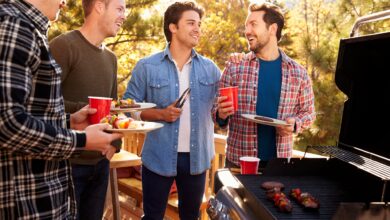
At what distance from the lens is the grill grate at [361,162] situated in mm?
1501

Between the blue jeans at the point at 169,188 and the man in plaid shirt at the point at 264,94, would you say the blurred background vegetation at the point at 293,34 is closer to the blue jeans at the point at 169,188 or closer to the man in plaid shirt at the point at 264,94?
the blue jeans at the point at 169,188

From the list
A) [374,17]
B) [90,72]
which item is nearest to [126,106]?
[90,72]

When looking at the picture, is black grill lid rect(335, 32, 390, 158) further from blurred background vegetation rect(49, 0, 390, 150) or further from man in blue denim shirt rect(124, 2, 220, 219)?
blurred background vegetation rect(49, 0, 390, 150)

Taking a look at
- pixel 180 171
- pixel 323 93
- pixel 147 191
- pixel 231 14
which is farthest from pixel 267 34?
pixel 231 14

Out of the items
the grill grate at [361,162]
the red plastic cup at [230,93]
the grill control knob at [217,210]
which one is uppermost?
the red plastic cup at [230,93]

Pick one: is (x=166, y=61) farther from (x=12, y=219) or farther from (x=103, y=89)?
(x=12, y=219)

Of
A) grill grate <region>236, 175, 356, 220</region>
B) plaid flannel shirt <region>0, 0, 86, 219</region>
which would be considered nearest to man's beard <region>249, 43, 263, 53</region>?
grill grate <region>236, 175, 356, 220</region>

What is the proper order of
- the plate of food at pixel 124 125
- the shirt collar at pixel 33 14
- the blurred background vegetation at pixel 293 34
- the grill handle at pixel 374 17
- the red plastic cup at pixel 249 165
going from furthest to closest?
the blurred background vegetation at pixel 293 34 < the red plastic cup at pixel 249 165 < the grill handle at pixel 374 17 < the plate of food at pixel 124 125 < the shirt collar at pixel 33 14

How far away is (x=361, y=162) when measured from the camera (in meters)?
1.73

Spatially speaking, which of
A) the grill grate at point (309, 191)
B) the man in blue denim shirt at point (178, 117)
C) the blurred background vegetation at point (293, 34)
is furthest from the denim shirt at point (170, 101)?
the blurred background vegetation at point (293, 34)

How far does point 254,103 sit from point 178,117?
518 millimetres

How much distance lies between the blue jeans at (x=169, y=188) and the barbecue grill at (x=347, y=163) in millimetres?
701

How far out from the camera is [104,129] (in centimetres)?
154

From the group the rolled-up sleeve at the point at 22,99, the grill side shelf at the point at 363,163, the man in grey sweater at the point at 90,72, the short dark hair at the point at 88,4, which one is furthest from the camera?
the short dark hair at the point at 88,4
